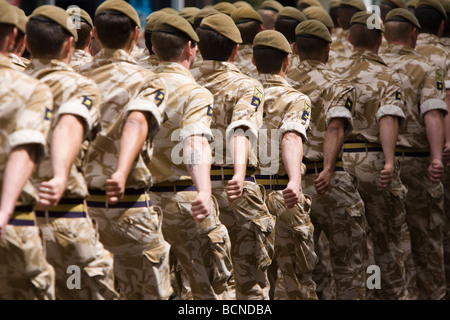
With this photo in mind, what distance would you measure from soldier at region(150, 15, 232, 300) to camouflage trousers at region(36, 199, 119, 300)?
77cm

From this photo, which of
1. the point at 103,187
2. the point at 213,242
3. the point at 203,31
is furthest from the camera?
the point at 203,31

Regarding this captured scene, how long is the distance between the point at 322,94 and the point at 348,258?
4.46ft

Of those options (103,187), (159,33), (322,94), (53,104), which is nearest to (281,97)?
(322,94)

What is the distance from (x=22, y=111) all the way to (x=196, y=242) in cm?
184

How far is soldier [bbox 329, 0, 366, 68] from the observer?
10414 millimetres

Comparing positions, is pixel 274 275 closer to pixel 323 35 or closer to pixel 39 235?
pixel 323 35

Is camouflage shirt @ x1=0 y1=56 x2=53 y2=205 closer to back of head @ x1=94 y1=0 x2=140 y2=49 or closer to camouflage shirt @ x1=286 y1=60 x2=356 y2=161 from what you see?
back of head @ x1=94 y1=0 x2=140 y2=49

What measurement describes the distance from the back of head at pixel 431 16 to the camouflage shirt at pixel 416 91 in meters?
1.14

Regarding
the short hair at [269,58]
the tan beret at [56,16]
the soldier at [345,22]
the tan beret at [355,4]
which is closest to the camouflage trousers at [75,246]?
the tan beret at [56,16]

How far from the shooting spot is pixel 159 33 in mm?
6168

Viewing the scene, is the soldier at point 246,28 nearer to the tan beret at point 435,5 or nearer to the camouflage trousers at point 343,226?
the camouflage trousers at point 343,226

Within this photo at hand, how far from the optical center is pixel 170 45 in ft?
20.1

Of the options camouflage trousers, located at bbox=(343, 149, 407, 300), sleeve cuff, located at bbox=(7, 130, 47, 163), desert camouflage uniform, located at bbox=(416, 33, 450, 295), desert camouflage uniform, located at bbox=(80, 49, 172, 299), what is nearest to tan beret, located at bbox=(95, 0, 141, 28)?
desert camouflage uniform, located at bbox=(80, 49, 172, 299)

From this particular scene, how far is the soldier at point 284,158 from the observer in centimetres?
681
